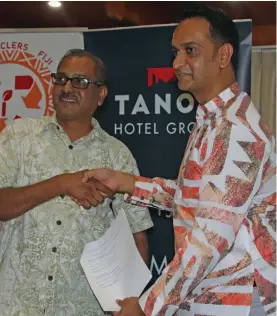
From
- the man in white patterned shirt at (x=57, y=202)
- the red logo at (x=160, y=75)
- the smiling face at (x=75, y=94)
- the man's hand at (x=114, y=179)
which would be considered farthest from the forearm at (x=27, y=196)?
the red logo at (x=160, y=75)

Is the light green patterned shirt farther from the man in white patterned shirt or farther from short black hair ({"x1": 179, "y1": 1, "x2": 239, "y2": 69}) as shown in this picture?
short black hair ({"x1": 179, "y1": 1, "x2": 239, "y2": 69})

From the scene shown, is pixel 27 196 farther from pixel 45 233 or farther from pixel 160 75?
pixel 160 75

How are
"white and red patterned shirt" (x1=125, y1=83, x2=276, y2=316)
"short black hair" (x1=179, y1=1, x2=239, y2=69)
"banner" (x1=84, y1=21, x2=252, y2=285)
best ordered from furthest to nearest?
"banner" (x1=84, y1=21, x2=252, y2=285) < "short black hair" (x1=179, y1=1, x2=239, y2=69) < "white and red patterned shirt" (x1=125, y1=83, x2=276, y2=316)

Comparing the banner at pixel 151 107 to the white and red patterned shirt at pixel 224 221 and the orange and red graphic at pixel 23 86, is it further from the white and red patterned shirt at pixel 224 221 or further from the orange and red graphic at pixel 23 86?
the white and red patterned shirt at pixel 224 221

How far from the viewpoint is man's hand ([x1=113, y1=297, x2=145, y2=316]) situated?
1.80 metres

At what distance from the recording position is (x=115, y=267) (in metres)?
2.04

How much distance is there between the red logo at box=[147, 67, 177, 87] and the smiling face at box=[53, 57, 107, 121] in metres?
0.78

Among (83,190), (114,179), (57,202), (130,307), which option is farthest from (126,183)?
(130,307)

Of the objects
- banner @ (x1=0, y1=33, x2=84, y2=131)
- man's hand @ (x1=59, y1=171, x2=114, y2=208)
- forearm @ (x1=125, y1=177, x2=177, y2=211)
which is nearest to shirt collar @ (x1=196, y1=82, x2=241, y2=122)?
forearm @ (x1=125, y1=177, x2=177, y2=211)

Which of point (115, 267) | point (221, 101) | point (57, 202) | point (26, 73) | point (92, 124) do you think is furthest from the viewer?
point (26, 73)

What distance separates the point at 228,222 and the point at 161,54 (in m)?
1.80

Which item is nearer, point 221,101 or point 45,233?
point 221,101

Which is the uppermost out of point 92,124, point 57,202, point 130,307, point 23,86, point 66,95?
point 23,86

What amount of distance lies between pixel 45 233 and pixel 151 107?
47.6 inches
